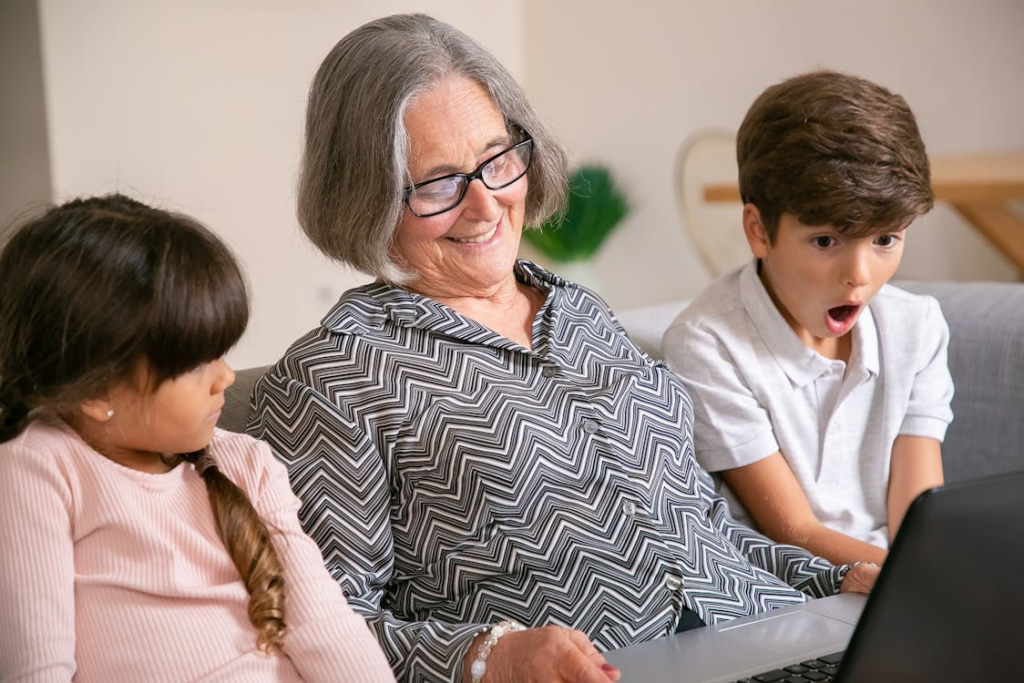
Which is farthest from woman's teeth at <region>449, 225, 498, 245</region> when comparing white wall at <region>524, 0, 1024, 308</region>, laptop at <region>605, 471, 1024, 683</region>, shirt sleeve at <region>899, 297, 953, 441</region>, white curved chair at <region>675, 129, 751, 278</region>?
white curved chair at <region>675, 129, 751, 278</region>

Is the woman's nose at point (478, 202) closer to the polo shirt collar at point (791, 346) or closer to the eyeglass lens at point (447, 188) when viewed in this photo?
the eyeglass lens at point (447, 188)

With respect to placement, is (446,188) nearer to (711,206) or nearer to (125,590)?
(125,590)

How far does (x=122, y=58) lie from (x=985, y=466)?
2.84m

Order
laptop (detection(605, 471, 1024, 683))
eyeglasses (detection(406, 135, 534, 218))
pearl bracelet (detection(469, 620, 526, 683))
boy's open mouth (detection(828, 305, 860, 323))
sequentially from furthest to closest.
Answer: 1. boy's open mouth (detection(828, 305, 860, 323))
2. eyeglasses (detection(406, 135, 534, 218))
3. pearl bracelet (detection(469, 620, 526, 683))
4. laptop (detection(605, 471, 1024, 683))

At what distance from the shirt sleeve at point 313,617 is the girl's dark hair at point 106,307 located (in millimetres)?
35

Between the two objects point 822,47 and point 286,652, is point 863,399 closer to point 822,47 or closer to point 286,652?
point 286,652

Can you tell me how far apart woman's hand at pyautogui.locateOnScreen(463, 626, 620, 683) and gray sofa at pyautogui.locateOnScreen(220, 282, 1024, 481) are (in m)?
0.76

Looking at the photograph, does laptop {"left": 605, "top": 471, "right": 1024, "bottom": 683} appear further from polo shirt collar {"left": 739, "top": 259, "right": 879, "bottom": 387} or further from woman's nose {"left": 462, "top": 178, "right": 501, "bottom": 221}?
polo shirt collar {"left": 739, "top": 259, "right": 879, "bottom": 387}

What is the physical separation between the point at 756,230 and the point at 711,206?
7.94ft

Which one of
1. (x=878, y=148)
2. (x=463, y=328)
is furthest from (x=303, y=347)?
(x=878, y=148)

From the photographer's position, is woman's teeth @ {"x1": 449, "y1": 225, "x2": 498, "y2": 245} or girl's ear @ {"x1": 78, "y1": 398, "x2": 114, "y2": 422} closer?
girl's ear @ {"x1": 78, "y1": 398, "x2": 114, "y2": 422}

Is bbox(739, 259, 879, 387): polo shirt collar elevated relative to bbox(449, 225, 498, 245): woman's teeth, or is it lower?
lower

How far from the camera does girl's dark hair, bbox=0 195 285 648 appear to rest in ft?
2.94

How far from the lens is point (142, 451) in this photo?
0.99m
